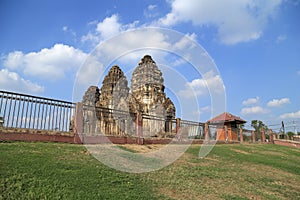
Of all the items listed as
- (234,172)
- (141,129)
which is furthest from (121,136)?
(234,172)

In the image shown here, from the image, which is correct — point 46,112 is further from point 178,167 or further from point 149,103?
point 149,103

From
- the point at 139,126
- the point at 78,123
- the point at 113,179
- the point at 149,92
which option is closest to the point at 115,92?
the point at 149,92

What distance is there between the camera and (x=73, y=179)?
6.15 metres

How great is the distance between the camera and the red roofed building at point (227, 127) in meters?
20.9

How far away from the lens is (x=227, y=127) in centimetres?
2188

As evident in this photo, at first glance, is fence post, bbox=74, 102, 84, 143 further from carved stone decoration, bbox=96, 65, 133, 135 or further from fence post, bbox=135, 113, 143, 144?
carved stone decoration, bbox=96, 65, 133, 135

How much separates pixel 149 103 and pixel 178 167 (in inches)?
847

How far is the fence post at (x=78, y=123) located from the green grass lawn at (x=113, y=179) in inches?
55.8

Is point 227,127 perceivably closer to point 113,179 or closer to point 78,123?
point 78,123

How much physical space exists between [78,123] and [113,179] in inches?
206

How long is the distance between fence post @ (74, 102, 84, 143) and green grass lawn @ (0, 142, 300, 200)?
4.65 ft

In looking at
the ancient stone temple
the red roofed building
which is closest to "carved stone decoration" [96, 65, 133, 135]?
the ancient stone temple

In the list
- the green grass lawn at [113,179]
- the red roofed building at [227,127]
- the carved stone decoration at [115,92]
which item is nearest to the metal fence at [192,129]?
the red roofed building at [227,127]

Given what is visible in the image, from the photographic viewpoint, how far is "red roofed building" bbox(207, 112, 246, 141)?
20.9 meters
